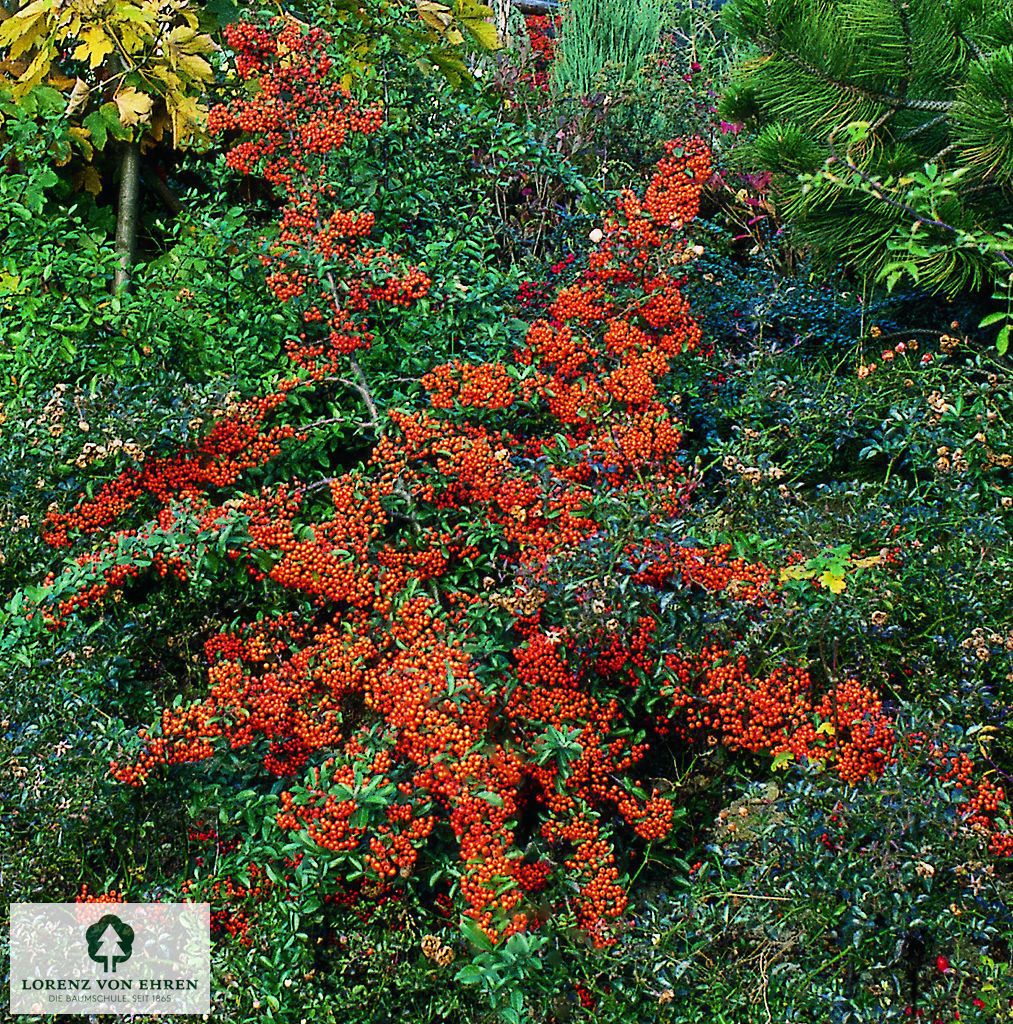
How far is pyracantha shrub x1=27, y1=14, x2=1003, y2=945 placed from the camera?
2.45 m

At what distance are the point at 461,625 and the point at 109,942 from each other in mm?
1069

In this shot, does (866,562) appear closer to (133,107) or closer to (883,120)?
(883,120)

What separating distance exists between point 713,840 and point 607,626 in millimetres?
640

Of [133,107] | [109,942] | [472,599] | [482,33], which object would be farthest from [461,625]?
[482,33]

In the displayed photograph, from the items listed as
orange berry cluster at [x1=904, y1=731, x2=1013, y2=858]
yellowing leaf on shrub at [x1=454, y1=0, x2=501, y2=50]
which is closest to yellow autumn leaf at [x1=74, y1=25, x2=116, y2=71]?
yellowing leaf on shrub at [x1=454, y1=0, x2=501, y2=50]

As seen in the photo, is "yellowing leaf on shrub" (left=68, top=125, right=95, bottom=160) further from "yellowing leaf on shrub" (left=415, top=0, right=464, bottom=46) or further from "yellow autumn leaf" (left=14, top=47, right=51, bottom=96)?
"yellowing leaf on shrub" (left=415, top=0, right=464, bottom=46)

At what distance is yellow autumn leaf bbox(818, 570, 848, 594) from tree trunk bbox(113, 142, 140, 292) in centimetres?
269

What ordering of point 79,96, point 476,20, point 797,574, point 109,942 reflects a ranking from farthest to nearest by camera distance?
point 476,20 → point 79,96 → point 797,574 → point 109,942

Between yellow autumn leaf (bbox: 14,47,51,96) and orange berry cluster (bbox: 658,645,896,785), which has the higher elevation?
yellow autumn leaf (bbox: 14,47,51,96)

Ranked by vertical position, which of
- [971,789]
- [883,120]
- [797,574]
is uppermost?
[883,120]

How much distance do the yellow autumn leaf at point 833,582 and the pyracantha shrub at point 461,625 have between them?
0.49 ft

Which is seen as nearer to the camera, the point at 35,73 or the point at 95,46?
the point at 95,46

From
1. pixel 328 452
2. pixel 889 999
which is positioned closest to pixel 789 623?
pixel 889 999

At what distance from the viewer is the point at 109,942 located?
253 centimetres
